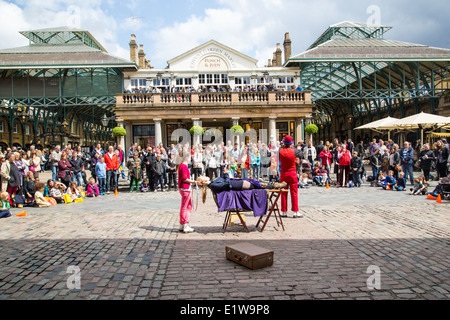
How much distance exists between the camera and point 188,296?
3984 mm

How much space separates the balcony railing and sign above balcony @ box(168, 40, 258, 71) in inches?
185

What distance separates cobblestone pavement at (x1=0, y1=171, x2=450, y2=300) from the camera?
416cm

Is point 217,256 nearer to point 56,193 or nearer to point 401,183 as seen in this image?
point 56,193

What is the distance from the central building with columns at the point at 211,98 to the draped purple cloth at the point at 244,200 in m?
13.6

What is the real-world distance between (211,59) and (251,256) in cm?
2445

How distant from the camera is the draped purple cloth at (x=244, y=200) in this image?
22.4ft

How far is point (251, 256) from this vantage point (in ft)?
15.4

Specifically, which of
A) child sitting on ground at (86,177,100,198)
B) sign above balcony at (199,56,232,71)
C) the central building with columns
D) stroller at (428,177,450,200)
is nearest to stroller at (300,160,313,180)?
stroller at (428,177,450,200)

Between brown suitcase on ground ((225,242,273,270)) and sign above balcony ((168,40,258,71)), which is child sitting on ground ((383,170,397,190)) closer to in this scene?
brown suitcase on ground ((225,242,273,270))

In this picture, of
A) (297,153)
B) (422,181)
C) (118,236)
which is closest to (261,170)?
(297,153)

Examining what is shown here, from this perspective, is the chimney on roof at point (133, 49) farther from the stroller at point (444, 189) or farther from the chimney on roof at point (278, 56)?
the stroller at point (444, 189)

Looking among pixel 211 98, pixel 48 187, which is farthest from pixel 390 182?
pixel 48 187

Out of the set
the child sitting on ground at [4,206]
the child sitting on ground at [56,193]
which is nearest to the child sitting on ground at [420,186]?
the child sitting on ground at [56,193]

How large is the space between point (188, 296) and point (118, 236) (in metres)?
3.38
